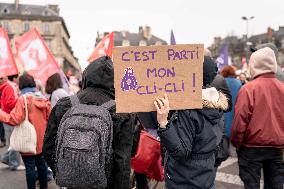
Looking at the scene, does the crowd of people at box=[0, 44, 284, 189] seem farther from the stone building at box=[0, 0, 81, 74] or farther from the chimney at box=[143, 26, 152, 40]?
the chimney at box=[143, 26, 152, 40]

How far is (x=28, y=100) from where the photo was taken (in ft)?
17.8

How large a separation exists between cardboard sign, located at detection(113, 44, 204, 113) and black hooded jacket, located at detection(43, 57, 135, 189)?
398 millimetres

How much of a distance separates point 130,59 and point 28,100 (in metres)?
3.02

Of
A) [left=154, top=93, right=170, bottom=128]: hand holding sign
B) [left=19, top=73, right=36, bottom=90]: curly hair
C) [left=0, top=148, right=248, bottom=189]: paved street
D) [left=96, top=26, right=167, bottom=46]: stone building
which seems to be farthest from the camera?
[left=96, top=26, right=167, bottom=46]: stone building

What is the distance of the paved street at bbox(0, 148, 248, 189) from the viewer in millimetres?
6289

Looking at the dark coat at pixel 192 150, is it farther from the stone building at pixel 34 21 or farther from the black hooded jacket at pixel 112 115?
the stone building at pixel 34 21

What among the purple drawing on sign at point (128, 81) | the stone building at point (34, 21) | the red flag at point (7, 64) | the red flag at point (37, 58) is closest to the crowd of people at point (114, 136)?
the purple drawing on sign at point (128, 81)

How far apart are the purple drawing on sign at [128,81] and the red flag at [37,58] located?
5.32 m

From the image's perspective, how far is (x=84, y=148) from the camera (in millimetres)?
2863

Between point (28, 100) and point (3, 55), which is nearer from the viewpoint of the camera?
point (28, 100)

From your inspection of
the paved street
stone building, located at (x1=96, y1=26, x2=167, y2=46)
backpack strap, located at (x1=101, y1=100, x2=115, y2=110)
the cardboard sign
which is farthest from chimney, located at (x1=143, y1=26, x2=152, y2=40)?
the cardboard sign

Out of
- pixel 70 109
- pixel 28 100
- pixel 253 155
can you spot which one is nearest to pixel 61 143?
pixel 70 109

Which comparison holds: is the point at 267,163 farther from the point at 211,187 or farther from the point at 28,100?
the point at 28,100

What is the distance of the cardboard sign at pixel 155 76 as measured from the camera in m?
2.74
